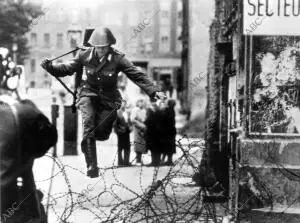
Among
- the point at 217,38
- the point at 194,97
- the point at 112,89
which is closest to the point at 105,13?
the point at 112,89

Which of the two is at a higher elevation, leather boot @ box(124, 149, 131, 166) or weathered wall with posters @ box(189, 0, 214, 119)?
weathered wall with posters @ box(189, 0, 214, 119)

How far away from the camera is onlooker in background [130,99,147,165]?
6.07 meters

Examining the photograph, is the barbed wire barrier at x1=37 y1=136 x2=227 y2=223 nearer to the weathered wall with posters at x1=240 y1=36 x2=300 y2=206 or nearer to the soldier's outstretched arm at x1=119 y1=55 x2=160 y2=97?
the weathered wall with posters at x1=240 y1=36 x2=300 y2=206

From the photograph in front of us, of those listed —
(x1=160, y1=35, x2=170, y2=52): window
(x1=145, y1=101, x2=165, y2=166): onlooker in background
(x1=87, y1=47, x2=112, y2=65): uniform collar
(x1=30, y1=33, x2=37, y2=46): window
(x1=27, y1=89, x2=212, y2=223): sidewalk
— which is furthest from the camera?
(x1=145, y1=101, x2=165, y2=166): onlooker in background

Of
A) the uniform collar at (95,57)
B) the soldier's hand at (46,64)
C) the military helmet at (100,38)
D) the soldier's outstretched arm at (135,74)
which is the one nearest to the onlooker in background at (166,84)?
the soldier's outstretched arm at (135,74)

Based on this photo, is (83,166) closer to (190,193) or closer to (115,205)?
(115,205)

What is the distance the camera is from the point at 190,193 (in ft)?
21.1

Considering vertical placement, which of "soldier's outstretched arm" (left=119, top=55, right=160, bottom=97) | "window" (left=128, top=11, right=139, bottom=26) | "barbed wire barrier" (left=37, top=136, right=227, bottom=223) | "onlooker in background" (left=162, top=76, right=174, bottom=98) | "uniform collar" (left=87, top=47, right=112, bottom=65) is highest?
"window" (left=128, top=11, right=139, bottom=26)

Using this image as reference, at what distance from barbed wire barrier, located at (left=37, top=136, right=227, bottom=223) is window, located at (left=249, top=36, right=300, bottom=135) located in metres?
0.72

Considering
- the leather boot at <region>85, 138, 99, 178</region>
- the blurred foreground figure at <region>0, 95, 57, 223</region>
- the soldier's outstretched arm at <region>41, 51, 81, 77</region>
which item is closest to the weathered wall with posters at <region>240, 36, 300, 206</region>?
the leather boot at <region>85, 138, 99, 178</region>

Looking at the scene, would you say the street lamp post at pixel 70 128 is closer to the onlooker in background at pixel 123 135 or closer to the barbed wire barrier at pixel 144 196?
the barbed wire barrier at pixel 144 196

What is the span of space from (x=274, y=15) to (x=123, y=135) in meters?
1.85

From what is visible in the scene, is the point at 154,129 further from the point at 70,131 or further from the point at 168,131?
the point at 70,131

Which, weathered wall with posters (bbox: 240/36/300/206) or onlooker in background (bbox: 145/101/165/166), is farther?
onlooker in background (bbox: 145/101/165/166)
